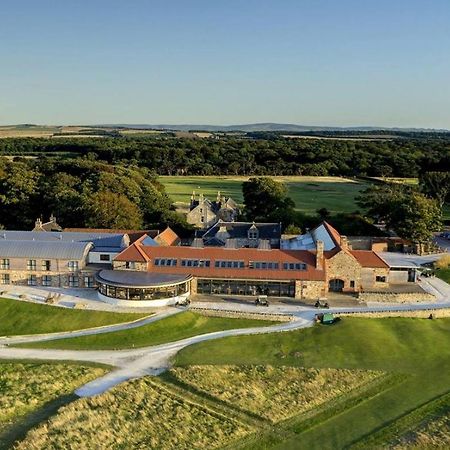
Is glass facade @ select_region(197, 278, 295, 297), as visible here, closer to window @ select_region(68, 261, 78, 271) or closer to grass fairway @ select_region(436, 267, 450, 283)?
window @ select_region(68, 261, 78, 271)

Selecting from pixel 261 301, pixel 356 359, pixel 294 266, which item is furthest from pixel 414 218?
pixel 356 359

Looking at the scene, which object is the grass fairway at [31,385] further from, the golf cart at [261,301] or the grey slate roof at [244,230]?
the grey slate roof at [244,230]

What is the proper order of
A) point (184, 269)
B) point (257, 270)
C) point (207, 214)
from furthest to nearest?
point (207, 214) < point (184, 269) < point (257, 270)

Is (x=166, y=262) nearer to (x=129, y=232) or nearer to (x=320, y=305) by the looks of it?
(x=129, y=232)

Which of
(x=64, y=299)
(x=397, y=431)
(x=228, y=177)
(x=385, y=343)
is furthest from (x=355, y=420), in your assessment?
(x=228, y=177)

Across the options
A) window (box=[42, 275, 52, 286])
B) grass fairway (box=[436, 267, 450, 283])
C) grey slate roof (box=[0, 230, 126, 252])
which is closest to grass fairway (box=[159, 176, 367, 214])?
grass fairway (box=[436, 267, 450, 283])
